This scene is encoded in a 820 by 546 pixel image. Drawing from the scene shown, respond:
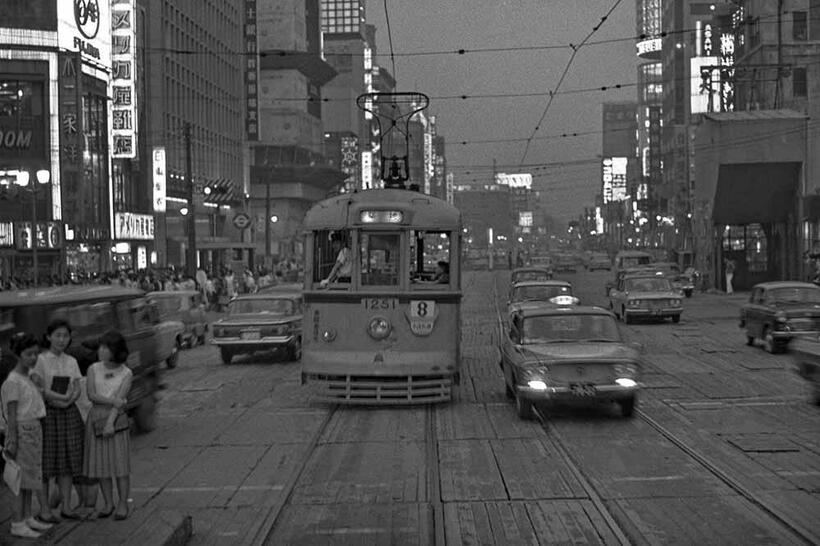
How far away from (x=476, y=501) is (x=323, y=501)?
1.40 metres

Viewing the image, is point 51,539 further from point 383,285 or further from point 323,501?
point 383,285

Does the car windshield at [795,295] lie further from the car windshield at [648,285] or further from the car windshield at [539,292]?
the car windshield at [648,285]

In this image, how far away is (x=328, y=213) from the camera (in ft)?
58.3

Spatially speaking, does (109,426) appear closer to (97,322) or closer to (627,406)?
(97,322)

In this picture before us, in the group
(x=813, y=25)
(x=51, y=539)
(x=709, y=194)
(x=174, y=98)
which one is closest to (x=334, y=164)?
(x=174, y=98)

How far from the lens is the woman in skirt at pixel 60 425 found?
30.2ft

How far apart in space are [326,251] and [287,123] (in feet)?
342

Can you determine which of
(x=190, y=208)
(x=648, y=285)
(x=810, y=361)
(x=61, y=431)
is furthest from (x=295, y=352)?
(x=190, y=208)

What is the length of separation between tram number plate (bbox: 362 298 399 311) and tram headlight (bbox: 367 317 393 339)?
0.17 metres

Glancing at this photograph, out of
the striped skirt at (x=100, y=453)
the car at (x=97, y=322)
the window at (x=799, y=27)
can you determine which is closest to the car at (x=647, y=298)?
the car at (x=97, y=322)

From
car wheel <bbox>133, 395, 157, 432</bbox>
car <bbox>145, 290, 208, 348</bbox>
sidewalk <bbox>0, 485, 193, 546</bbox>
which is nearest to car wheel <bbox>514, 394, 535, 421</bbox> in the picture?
car wheel <bbox>133, 395, 157, 432</bbox>

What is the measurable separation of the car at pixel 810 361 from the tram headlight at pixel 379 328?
5781mm

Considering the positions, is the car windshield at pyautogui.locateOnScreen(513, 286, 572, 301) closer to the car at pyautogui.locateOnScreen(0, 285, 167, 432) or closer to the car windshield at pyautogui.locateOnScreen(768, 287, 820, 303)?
the car windshield at pyautogui.locateOnScreen(768, 287, 820, 303)

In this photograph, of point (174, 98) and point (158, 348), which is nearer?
point (158, 348)
